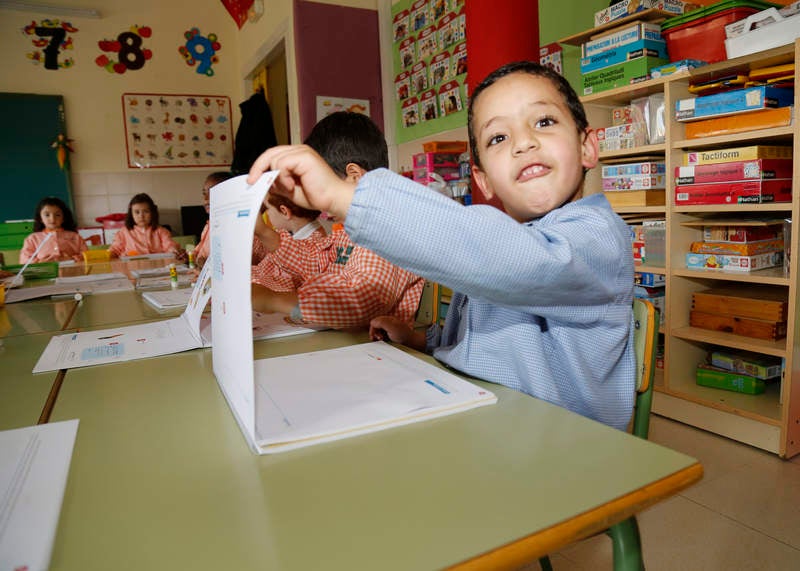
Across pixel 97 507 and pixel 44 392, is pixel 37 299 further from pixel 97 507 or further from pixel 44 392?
pixel 97 507

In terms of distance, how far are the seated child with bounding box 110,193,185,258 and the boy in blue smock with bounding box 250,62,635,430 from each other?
3.68 meters

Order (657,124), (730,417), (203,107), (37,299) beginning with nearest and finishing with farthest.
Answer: (37,299)
(730,417)
(657,124)
(203,107)

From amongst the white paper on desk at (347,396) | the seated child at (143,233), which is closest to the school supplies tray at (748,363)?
the white paper on desk at (347,396)

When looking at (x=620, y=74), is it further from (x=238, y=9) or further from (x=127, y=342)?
(x=238, y=9)

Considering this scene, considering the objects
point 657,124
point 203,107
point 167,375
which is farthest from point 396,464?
point 203,107

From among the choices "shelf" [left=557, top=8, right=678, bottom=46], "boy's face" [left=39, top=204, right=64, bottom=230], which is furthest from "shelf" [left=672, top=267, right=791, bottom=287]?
"boy's face" [left=39, top=204, right=64, bottom=230]

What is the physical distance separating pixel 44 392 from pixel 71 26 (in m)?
5.51

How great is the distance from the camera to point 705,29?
6.86 feet

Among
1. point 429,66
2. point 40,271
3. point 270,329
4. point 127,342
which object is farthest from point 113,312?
point 429,66

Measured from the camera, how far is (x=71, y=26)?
5086 millimetres

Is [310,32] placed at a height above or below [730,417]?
above

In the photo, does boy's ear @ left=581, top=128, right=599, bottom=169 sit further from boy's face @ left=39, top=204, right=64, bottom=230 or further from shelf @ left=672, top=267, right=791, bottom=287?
boy's face @ left=39, top=204, right=64, bottom=230

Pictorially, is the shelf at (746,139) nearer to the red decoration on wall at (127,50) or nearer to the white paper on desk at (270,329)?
the white paper on desk at (270,329)

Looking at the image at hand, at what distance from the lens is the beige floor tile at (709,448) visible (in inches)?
73.7
